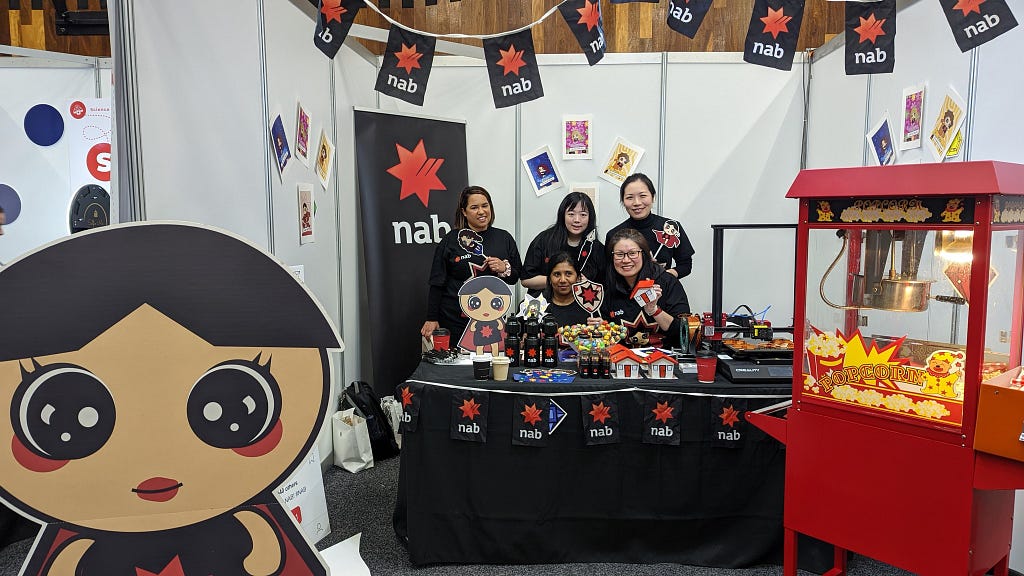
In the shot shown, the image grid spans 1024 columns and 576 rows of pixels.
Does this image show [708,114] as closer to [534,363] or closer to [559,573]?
[534,363]

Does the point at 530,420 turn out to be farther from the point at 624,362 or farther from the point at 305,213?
the point at 305,213

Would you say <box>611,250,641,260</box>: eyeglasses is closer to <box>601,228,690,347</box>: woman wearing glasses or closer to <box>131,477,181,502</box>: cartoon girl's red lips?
<box>601,228,690,347</box>: woman wearing glasses

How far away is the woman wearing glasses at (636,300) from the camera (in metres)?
3.00

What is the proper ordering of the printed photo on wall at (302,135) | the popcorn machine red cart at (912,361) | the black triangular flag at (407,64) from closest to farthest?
the popcorn machine red cart at (912,361), the black triangular flag at (407,64), the printed photo on wall at (302,135)

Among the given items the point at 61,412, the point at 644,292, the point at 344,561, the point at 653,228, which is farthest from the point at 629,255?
the point at 61,412

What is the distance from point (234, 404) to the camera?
1.03 meters

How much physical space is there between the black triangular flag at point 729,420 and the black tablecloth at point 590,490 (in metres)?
0.02

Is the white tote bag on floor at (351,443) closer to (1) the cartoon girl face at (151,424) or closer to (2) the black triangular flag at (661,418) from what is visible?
(2) the black triangular flag at (661,418)

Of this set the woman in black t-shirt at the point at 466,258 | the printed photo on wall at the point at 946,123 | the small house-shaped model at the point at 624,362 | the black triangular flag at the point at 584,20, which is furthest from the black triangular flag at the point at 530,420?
the printed photo on wall at the point at 946,123

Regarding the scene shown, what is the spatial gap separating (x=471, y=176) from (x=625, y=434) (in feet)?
8.55

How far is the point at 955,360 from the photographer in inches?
70.8

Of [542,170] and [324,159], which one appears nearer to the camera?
[324,159]

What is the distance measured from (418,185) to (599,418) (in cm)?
237

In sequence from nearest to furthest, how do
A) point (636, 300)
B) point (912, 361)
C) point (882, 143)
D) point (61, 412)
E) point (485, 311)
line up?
point (61, 412) < point (912, 361) < point (485, 311) < point (636, 300) < point (882, 143)
